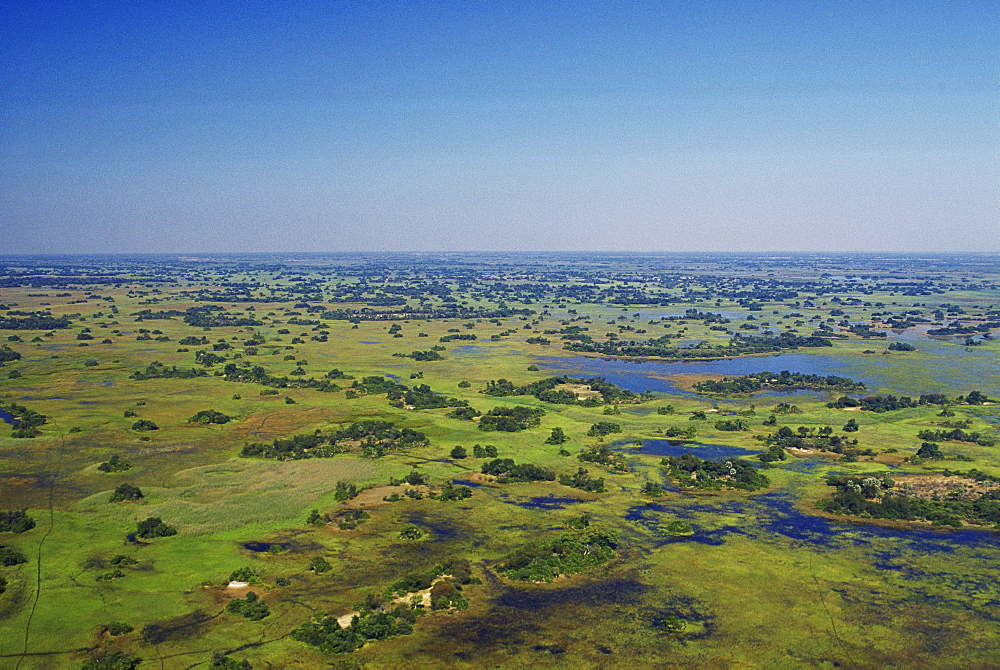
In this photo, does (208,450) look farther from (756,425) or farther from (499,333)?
(499,333)

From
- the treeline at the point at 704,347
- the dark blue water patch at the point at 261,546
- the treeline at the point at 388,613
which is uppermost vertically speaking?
the treeline at the point at 704,347

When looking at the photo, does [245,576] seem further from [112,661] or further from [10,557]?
[10,557]

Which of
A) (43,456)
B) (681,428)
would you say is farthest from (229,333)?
(681,428)

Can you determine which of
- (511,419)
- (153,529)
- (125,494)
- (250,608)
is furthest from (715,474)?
(125,494)

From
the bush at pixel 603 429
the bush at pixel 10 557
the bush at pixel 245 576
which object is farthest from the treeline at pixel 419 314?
the bush at pixel 245 576

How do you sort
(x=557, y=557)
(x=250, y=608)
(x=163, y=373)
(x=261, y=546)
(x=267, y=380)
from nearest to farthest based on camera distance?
(x=250, y=608), (x=557, y=557), (x=261, y=546), (x=267, y=380), (x=163, y=373)

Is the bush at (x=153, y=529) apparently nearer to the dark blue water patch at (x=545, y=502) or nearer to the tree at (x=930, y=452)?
the dark blue water patch at (x=545, y=502)
